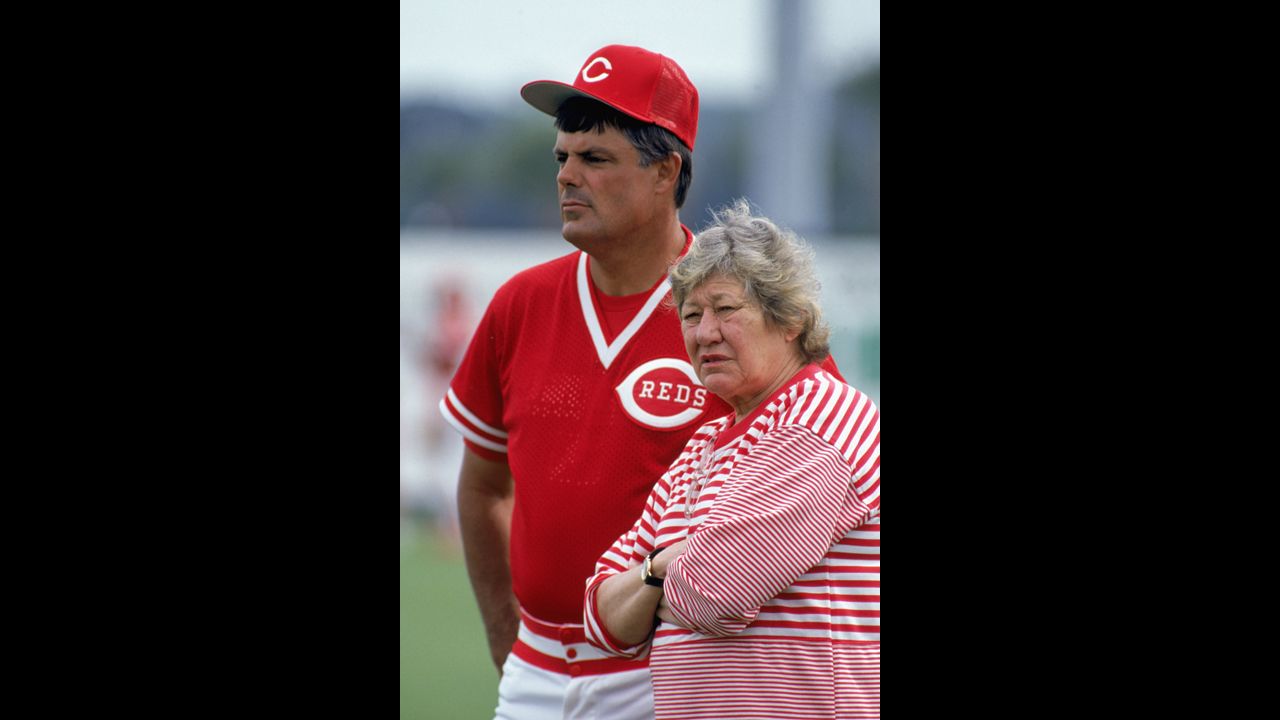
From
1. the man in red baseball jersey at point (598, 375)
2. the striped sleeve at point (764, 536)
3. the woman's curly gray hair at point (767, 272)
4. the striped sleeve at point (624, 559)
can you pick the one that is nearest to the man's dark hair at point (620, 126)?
the man in red baseball jersey at point (598, 375)

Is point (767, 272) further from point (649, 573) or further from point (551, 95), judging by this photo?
point (551, 95)

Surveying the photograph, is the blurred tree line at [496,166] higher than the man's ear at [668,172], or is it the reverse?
the blurred tree line at [496,166]

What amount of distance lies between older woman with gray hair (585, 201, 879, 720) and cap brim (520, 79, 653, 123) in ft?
1.46

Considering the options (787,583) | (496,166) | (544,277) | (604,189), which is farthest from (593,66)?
(496,166)

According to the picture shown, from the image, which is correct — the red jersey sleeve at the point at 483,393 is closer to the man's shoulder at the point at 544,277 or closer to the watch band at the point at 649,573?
the man's shoulder at the point at 544,277

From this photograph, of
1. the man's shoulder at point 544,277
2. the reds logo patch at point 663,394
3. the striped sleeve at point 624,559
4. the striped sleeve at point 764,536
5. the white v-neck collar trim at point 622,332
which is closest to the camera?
the striped sleeve at point 764,536

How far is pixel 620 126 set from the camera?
2.40 metres

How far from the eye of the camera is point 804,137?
22.3 feet

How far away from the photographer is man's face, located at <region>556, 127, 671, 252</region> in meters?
2.38

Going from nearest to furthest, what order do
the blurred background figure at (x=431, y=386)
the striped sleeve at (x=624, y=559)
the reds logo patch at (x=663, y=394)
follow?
1. the striped sleeve at (x=624, y=559)
2. the reds logo patch at (x=663, y=394)
3. the blurred background figure at (x=431, y=386)

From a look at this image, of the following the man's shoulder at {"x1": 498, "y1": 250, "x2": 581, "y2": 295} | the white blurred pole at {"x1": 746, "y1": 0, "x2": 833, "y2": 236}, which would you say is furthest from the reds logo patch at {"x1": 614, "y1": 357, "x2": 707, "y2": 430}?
the white blurred pole at {"x1": 746, "y1": 0, "x2": 833, "y2": 236}

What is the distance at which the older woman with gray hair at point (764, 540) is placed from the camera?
187 centimetres

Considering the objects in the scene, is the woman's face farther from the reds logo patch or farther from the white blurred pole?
the white blurred pole
